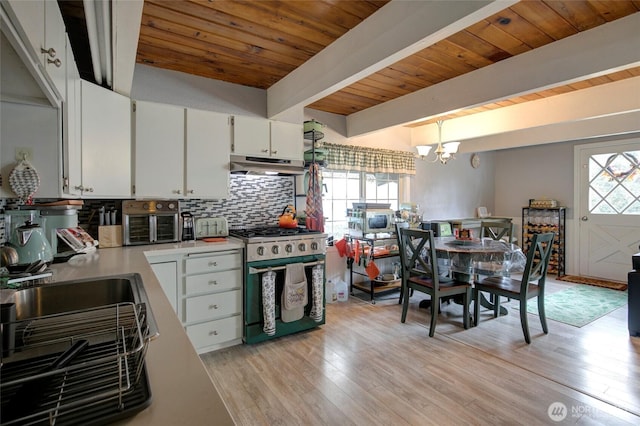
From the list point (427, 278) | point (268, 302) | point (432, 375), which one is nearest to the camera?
point (432, 375)

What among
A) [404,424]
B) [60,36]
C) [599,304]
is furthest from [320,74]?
[599,304]

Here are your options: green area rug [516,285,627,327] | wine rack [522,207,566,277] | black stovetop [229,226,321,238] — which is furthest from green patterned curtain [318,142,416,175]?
wine rack [522,207,566,277]

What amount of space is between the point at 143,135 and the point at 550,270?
20.7 feet

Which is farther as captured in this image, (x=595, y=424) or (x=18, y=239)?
(x=595, y=424)

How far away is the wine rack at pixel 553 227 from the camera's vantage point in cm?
532

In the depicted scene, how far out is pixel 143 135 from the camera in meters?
2.56

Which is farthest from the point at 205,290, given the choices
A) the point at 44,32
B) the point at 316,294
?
the point at 44,32

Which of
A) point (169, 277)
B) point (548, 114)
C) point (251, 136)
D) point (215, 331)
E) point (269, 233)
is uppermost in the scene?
point (548, 114)

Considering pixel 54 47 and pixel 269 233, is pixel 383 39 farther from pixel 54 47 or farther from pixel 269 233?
pixel 269 233

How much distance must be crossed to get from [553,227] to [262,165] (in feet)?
17.1

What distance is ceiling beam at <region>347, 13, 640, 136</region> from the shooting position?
2.06 metres

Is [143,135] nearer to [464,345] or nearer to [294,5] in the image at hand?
[294,5]

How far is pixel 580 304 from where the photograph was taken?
380 cm

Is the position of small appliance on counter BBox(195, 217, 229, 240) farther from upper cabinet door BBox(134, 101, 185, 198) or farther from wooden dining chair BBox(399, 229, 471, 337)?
wooden dining chair BBox(399, 229, 471, 337)
